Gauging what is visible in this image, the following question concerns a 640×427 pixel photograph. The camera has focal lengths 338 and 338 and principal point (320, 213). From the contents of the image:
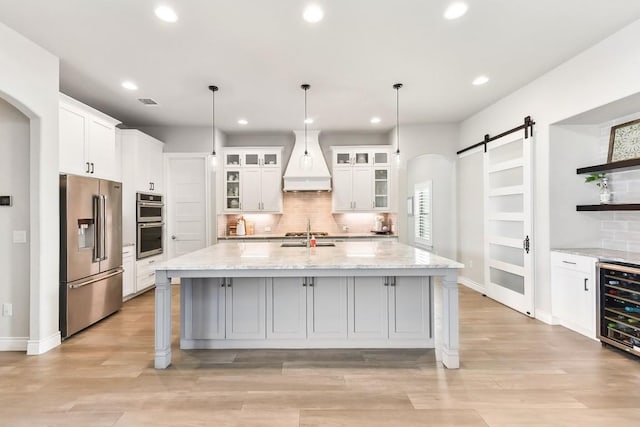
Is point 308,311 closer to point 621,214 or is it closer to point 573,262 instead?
point 573,262

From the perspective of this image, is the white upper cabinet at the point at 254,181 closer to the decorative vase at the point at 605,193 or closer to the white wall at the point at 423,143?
the white wall at the point at 423,143

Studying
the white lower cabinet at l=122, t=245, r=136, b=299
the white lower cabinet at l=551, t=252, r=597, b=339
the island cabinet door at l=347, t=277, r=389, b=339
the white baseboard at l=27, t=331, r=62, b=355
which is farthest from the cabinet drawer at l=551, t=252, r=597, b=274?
the white lower cabinet at l=122, t=245, r=136, b=299

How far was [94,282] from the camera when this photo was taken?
3.83 meters

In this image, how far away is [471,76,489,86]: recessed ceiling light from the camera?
397 cm

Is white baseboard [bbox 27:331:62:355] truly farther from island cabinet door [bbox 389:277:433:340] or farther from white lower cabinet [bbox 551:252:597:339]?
white lower cabinet [bbox 551:252:597:339]

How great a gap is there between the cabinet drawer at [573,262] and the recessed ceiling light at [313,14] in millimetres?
3356

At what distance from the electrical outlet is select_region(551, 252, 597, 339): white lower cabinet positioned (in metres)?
5.56

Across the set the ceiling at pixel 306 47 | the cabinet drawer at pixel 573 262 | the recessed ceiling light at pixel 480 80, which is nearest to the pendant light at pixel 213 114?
the ceiling at pixel 306 47

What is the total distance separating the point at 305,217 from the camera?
6621 mm

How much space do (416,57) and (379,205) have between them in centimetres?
313

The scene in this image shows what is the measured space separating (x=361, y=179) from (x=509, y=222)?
255cm

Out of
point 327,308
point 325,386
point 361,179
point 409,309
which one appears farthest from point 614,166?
point 361,179

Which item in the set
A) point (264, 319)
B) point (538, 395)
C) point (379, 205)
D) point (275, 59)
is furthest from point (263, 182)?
point (538, 395)

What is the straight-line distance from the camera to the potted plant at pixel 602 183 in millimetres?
3607
